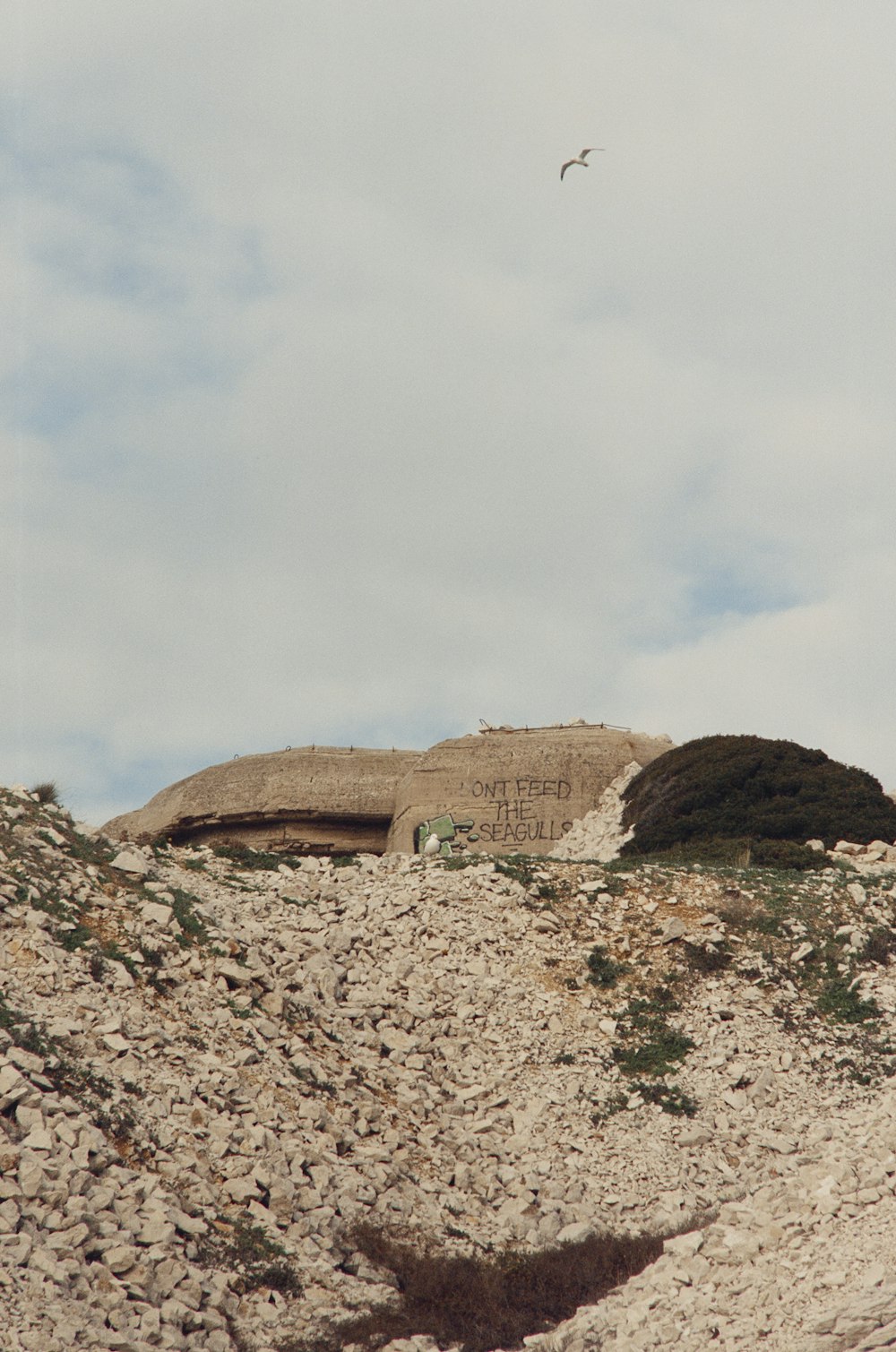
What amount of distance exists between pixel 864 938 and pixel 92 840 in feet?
31.5

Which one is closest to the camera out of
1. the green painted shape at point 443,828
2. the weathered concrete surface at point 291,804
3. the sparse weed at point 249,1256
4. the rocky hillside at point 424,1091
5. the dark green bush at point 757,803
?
the rocky hillside at point 424,1091

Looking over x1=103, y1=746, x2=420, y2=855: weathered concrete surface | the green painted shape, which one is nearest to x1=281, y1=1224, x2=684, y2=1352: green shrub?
the green painted shape

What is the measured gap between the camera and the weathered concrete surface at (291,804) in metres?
30.6

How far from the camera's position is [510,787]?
29125 millimetres

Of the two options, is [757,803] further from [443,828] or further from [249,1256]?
[249,1256]

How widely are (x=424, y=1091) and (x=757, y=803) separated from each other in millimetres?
11755

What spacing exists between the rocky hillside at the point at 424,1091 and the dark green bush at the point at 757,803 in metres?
2.99

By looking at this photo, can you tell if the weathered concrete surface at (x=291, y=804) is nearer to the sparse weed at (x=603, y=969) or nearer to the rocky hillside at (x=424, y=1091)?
the rocky hillside at (x=424, y=1091)

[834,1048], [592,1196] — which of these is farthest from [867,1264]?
[834,1048]

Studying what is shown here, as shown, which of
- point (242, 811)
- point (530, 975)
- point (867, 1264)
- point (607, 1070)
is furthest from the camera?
point (242, 811)

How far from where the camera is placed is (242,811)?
30578mm

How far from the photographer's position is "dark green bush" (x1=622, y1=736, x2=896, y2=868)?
2308cm

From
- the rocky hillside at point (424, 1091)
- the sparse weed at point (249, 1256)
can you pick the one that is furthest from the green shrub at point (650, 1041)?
the sparse weed at point (249, 1256)

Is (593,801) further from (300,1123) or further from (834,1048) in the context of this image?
(300,1123)
